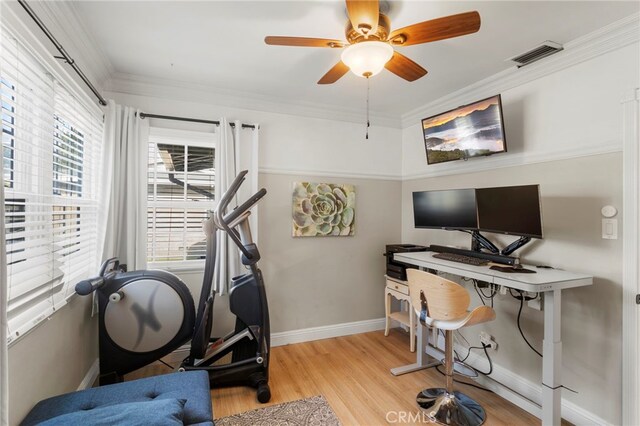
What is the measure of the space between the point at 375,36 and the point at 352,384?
8.16ft

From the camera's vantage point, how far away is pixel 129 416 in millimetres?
1239

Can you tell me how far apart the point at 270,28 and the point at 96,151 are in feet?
5.45

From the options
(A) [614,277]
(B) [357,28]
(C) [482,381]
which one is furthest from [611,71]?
(C) [482,381]

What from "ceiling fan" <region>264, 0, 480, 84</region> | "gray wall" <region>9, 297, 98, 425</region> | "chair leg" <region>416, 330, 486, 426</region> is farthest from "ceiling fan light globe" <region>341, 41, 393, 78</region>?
"gray wall" <region>9, 297, 98, 425</region>

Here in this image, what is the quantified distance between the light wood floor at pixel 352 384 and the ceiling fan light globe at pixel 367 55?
2238 millimetres

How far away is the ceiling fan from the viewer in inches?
55.5

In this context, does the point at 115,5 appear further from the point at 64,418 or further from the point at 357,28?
the point at 64,418

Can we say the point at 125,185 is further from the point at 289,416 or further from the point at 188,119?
the point at 289,416

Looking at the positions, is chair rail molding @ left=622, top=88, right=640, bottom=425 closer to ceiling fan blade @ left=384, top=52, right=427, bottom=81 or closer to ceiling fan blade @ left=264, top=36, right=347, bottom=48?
ceiling fan blade @ left=384, top=52, right=427, bottom=81

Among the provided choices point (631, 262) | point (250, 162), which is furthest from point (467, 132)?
point (250, 162)

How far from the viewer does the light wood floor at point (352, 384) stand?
212 cm

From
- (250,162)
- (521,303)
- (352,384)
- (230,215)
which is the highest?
(250,162)

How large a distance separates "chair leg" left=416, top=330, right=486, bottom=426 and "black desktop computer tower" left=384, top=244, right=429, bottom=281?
3.50 feet

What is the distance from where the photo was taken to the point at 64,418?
4.08 ft
